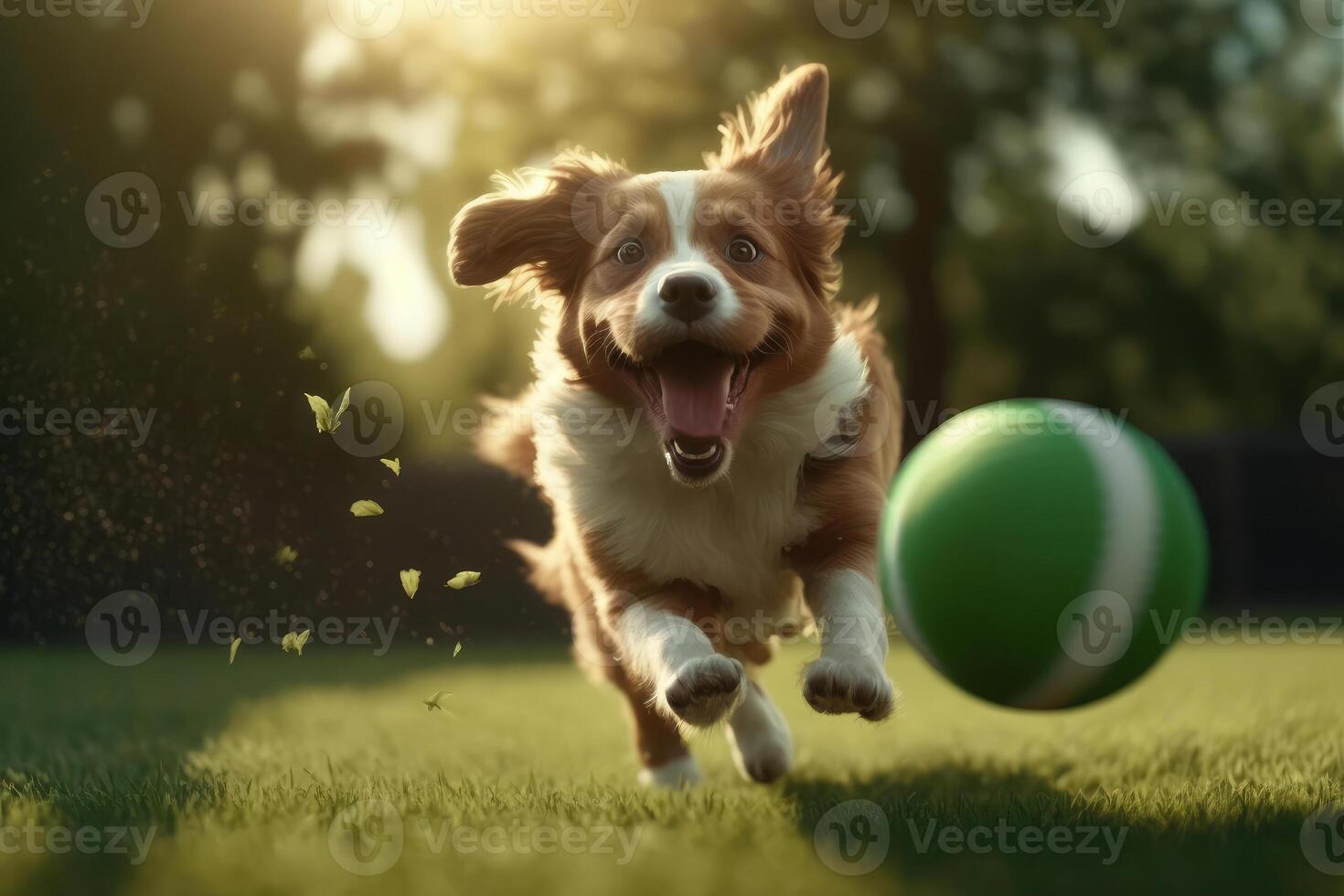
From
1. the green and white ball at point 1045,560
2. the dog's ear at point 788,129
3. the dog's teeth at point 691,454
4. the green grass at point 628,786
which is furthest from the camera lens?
the dog's ear at point 788,129

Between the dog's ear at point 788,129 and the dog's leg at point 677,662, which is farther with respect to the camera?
the dog's ear at point 788,129

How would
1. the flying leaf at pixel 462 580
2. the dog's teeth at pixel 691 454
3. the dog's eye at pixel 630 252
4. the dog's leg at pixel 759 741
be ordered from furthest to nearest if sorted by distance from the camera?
the dog's leg at pixel 759 741, the flying leaf at pixel 462 580, the dog's eye at pixel 630 252, the dog's teeth at pixel 691 454

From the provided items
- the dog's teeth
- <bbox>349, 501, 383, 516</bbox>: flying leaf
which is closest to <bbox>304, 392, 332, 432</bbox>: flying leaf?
<bbox>349, 501, 383, 516</bbox>: flying leaf

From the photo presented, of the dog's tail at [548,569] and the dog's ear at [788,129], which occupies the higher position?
the dog's ear at [788,129]

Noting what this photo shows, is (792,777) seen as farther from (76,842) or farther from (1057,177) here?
(1057,177)

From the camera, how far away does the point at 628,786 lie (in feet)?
15.9

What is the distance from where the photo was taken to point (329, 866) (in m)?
3.44

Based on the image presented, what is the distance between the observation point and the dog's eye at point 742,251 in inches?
175

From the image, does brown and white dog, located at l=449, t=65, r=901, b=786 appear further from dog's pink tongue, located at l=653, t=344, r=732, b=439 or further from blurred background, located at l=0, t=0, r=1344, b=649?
blurred background, located at l=0, t=0, r=1344, b=649

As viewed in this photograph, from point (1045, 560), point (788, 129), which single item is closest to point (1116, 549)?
point (1045, 560)

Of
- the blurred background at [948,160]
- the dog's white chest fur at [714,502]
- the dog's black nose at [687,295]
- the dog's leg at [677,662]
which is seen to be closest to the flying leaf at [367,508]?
the dog's white chest fur at [714,502]

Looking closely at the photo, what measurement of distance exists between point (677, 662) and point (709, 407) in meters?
0.82

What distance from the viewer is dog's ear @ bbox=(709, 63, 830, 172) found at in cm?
493

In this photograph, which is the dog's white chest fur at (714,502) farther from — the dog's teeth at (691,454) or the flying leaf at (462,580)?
the flying leaf at (462,580)
